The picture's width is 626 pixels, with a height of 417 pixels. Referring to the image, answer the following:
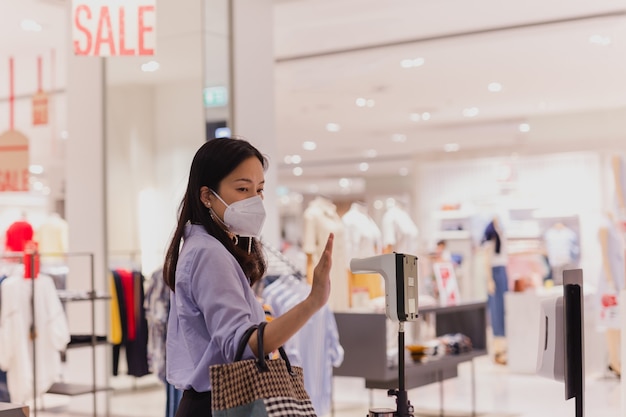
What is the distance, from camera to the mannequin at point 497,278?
440 inches

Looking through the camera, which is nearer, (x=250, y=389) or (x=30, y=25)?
(x=250, y=389)

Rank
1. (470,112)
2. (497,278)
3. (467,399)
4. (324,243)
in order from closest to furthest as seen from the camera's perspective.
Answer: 1. (324,243)
2. (467,399)
3. (497,278)
4. (470,112)

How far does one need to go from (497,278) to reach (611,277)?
2.47m

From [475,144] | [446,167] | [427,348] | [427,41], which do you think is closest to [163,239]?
[427,348]

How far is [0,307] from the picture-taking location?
6.30 metres

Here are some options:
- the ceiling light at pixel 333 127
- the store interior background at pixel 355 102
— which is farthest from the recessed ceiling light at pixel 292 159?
the ceiling light at pixel 333 127

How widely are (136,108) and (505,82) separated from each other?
16.8 ft

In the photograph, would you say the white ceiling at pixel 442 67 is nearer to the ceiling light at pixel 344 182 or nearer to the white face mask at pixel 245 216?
the white face mask at pixel 245 216

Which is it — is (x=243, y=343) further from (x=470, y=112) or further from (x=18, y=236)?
(x=470, y=112)

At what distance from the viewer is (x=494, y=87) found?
38.8 feet

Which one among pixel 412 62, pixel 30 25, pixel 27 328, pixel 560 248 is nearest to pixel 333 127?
pixel 560 248

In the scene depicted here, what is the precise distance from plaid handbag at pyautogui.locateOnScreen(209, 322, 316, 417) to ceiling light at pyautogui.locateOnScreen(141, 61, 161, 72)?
5793mm

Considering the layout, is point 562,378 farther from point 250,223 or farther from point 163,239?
point 163,239

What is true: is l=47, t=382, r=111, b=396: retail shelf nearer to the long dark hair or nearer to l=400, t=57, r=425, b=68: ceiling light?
the long dark hair
